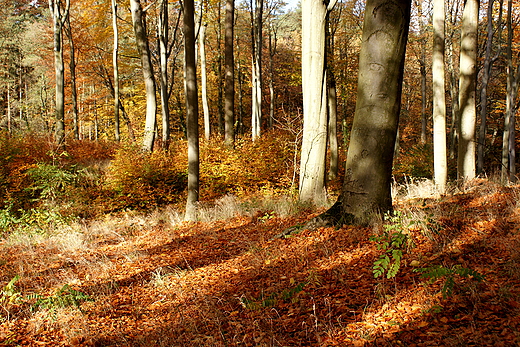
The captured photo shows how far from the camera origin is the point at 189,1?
7.41 m

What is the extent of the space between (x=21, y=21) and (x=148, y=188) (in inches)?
1192

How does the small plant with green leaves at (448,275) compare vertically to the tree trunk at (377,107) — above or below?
below

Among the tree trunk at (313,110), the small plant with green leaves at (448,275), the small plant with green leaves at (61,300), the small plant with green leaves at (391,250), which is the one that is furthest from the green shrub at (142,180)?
the small plant with green leaves at (448,275)

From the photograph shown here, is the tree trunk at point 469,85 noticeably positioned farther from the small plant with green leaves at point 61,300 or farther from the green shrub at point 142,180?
the small plant with green leaves at point 61,300

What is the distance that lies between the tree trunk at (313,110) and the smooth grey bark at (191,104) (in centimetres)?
257

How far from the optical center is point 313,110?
23.6 feet

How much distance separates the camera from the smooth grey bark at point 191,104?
7.49 m

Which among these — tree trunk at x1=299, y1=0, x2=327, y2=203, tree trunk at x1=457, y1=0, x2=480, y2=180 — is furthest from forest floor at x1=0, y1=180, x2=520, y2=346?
tree trunk at x1=457, y1=0, x2=480, y2=180

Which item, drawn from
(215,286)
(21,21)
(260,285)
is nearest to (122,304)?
(215,286)

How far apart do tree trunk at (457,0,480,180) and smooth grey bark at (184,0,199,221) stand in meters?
6.93

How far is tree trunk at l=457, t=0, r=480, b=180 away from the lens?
8570mm

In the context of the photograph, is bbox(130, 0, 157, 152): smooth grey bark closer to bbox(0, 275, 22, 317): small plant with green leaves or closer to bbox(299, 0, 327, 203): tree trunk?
bbox(299, 0, 327, 203): tree trunk

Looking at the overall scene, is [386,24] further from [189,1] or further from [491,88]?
[491,88]

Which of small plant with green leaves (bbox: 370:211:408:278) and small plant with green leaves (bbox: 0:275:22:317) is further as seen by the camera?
small plant with green leaves (bbox: 0:275:22:317)
